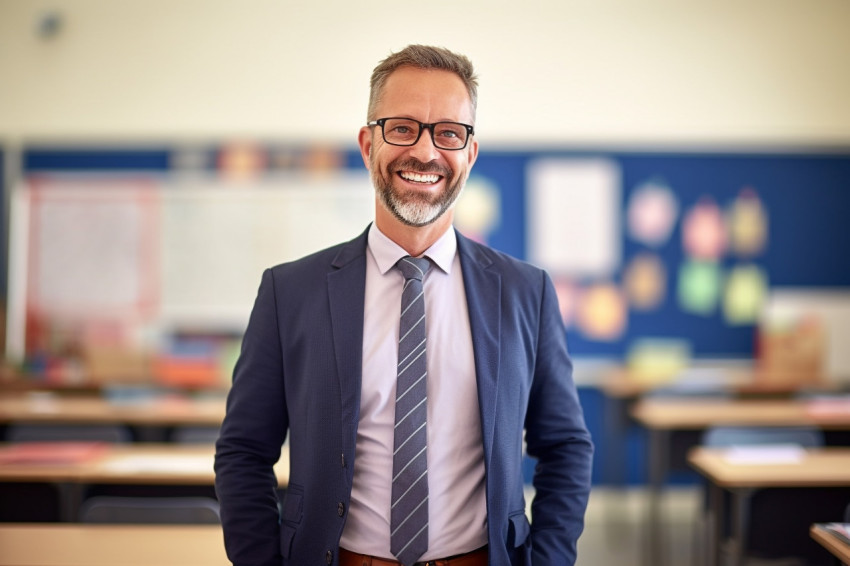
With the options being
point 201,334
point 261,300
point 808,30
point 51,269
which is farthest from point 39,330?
point 808,30

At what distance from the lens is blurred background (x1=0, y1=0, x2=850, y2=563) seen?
527 cm

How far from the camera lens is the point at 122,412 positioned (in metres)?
4.11

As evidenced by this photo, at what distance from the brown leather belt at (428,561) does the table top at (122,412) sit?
254 cm

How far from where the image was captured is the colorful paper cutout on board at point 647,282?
5398mm

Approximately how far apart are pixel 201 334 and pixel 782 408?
381 centimetres

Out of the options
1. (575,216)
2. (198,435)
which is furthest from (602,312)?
(198,435)

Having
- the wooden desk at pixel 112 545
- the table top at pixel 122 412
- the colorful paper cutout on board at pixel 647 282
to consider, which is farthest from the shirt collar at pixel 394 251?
the colorful paper cutout on board at pixel 647 282

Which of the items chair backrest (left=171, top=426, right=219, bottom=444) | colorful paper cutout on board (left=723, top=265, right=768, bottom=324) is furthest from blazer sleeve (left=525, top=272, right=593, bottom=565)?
colorful paper cutout on board (left=723, top=265, right=768, bottom=324)

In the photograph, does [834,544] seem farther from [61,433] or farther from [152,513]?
[61,433]

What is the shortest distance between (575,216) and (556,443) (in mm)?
3946

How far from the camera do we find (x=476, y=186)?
535 centimetres

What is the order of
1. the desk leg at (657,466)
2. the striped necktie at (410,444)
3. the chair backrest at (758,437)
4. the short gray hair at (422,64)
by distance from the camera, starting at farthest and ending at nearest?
the desk leg at (657,466)
the chair backrest at (758,437)
the short gray hair at (422,64)
the striped necktie at (410,444)

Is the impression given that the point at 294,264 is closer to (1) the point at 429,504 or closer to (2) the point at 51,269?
(1) the point at 429,504

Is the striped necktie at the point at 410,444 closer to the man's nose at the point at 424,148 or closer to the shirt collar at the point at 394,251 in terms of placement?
the shirt collar at the point at 394,251
